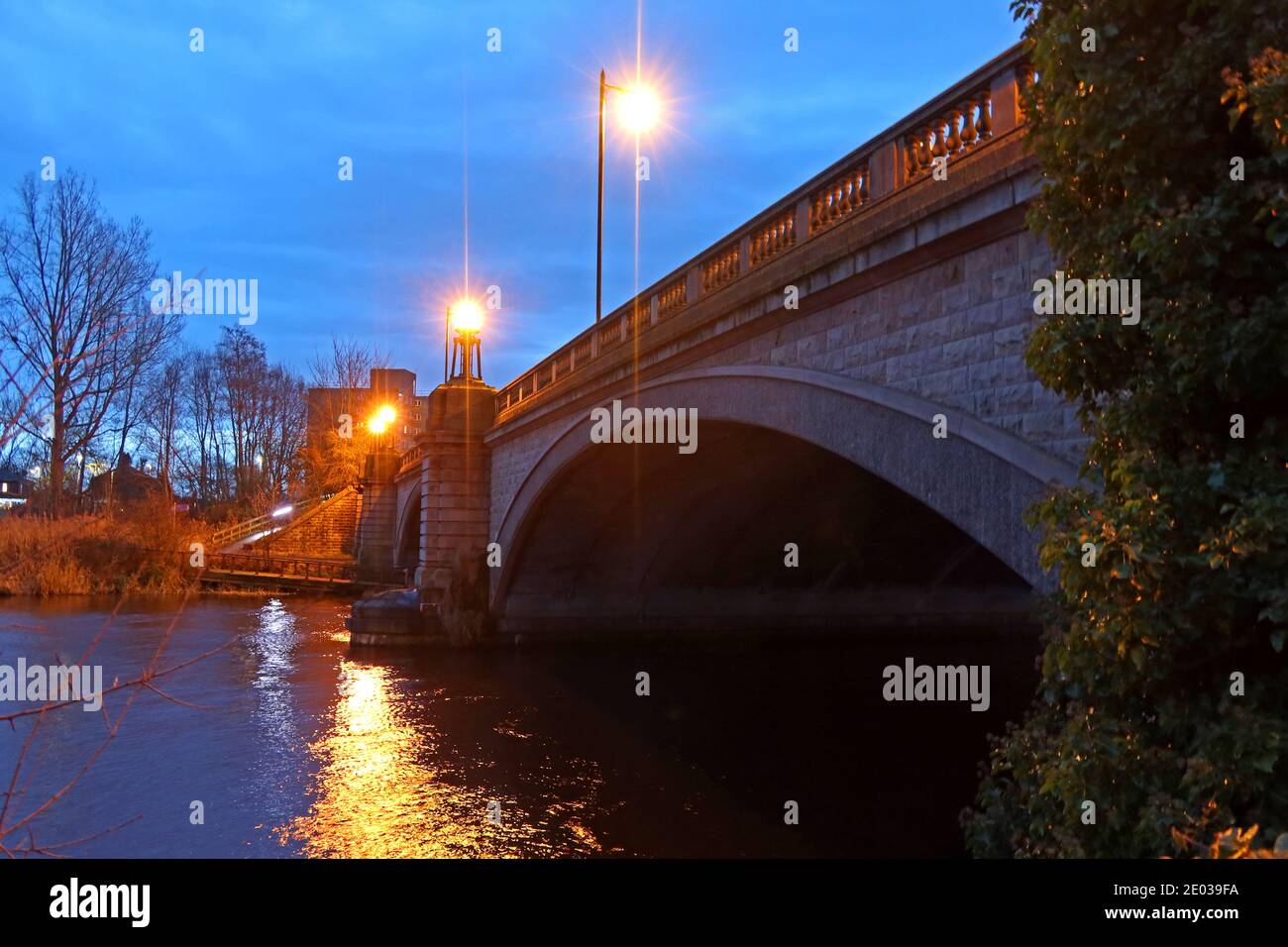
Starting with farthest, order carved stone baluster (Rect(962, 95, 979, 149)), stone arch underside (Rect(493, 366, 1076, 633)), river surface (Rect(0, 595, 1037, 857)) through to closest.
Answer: stone arch underside (Rect(493, 366, 1076, 633)), river surface (Rect(0, 595, 1037, 857)), carved stone baluster (Rect(962, 95, 979, 149))

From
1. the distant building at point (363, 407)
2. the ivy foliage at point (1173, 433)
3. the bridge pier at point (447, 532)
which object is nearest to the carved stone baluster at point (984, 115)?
the ivy foliage at point (1173, 433)

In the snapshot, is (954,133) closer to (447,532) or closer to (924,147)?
(924,147)

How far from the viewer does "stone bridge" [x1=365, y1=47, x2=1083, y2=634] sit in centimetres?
646

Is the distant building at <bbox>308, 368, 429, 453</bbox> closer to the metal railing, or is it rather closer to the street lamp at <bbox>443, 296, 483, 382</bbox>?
the metal railing

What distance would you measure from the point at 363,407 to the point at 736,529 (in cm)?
4231

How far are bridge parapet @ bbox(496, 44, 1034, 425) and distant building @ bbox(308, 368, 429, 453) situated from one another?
141ft

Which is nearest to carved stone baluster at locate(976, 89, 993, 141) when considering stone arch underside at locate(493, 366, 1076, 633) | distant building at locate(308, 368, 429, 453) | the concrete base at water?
stone arch underside at locate(493, 366, 1076, 633)

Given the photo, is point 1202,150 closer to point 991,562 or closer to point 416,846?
point 416,846

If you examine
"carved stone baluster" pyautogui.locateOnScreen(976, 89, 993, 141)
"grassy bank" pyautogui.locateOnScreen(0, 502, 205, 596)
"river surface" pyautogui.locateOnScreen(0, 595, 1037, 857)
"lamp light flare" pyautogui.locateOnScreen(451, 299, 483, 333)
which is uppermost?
"lamp light flare" pyautogui.locateOnScreen(451, 299, 483, 333)

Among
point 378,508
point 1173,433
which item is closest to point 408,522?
point 378,508

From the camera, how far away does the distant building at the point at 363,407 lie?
5772 centimetres

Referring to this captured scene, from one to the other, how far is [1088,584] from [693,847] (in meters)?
6.50
